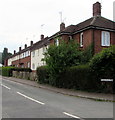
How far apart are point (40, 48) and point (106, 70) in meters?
28.0

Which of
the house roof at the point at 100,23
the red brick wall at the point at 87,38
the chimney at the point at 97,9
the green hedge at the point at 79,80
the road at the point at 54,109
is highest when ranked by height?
the chimney at the point at 97,9

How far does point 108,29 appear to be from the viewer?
2525 cm

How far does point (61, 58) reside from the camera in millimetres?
18844

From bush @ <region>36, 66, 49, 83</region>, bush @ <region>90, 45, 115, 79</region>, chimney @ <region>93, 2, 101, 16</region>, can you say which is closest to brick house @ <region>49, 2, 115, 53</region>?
chimney @ <region>93, 2, 101, 16</region>

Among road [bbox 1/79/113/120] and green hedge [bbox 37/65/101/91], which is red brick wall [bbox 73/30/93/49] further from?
road [bbox 1/79/113/120]

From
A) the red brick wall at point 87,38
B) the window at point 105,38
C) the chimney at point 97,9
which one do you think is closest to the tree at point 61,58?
the red brick wall at point 87,38

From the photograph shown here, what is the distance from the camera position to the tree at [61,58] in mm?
18938

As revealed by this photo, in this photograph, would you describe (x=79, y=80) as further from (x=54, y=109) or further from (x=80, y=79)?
(x=54, y=109)

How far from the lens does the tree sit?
18938mm

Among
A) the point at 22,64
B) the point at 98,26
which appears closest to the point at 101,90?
the point at 98,26

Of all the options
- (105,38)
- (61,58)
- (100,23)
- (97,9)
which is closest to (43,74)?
(61,58)

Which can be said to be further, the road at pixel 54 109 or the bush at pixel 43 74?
the bush at pixel 43 74

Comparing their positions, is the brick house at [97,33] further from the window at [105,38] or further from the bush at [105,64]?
the bush at [105,64]

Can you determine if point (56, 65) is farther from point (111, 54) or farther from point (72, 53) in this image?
point (111, 54)
